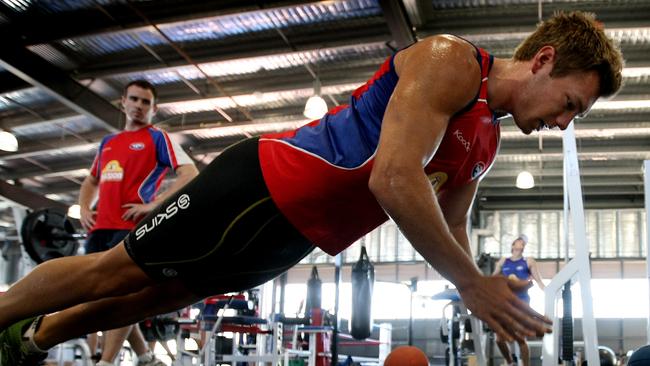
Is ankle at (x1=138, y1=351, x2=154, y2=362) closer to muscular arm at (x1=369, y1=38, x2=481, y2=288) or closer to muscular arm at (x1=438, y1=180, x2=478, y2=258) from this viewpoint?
muscular arm at (x1=438, y1=180, x2=478, y2=258)

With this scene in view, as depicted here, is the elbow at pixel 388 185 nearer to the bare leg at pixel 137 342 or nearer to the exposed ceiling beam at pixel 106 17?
the bare leg at pixel 137 342

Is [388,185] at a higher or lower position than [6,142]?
lower

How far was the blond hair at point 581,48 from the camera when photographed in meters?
1.58

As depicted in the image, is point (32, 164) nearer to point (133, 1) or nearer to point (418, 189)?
point (133, 1)

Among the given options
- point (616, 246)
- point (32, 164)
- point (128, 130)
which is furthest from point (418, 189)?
point (616, 246)

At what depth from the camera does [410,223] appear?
140 centimetres

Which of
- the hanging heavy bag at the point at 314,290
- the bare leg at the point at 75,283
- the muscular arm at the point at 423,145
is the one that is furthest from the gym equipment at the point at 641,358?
the hanging heavy bag at the point at 314,290

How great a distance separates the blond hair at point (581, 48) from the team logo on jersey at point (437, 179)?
371 millimetres

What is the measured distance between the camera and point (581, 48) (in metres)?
1.58

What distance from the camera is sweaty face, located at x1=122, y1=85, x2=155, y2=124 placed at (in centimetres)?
352

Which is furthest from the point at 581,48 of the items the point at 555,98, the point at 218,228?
the point at 218,228

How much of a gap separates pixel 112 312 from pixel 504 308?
1289 mm

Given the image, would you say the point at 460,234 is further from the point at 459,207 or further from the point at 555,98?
the point at 555,98

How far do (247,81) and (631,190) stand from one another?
30.5ft
